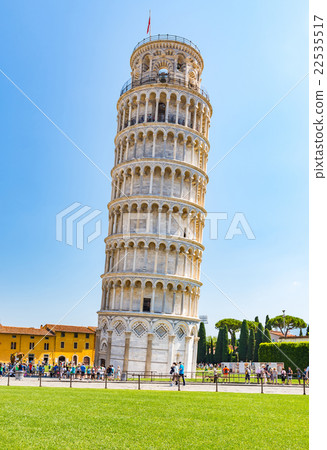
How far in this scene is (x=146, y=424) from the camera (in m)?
11.5

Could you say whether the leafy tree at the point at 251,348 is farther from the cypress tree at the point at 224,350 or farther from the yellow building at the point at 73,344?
the yellow building at the point at 73,344

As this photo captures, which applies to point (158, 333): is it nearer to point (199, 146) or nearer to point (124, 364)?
point (124, 364)

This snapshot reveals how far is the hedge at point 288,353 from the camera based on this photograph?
145 ft

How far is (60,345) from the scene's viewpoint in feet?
248

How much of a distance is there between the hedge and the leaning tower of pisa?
10144mm

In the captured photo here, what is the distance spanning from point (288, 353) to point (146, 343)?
17188 millimetres

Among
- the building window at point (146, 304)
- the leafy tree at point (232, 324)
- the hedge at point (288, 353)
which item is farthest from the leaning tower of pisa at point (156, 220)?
the leafy tree at point (232, 324)

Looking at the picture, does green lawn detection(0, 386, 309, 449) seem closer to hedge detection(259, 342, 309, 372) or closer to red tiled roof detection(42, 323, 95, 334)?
hedge detection(259, 342, 309, 372)

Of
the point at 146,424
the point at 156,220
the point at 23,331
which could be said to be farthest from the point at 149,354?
the point at 23,331

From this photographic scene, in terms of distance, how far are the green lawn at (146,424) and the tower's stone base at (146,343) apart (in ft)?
80.6

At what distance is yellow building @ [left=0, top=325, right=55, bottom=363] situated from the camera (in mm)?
71000

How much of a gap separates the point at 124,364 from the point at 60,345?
39.4 metres

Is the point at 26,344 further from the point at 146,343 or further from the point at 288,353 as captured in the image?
the point at 288,353

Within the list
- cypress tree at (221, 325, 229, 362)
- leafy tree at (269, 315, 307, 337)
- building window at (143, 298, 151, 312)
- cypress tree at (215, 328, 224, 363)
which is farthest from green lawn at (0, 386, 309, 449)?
leafy tree at (269, 315, 307, 337)
